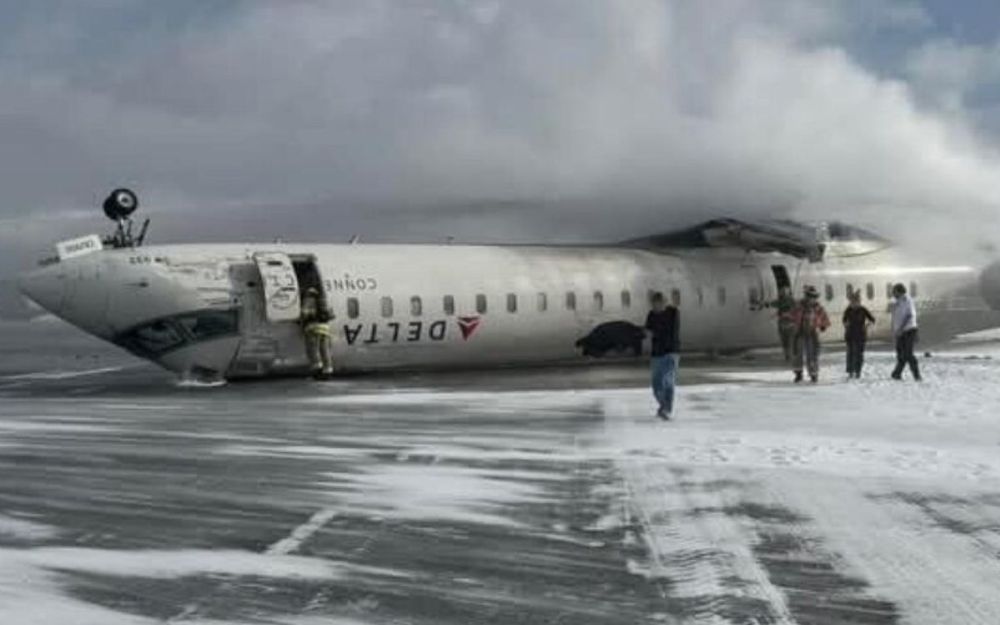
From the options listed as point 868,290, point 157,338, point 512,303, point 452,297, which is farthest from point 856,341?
point 157,338

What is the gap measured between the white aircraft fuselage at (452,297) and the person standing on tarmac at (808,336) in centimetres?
670

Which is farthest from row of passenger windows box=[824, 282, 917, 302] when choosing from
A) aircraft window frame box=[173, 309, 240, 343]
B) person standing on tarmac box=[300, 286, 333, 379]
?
aircraft window frame box=[173, 309, 240, 343]

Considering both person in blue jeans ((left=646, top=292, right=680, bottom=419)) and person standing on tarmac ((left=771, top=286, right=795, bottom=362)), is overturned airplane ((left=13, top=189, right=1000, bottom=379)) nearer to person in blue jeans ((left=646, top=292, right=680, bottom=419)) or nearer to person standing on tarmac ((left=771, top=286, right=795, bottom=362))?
person standing on tarmac ((left=771, top=286, right=795, bottom=362))

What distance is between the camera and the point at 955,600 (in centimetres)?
654

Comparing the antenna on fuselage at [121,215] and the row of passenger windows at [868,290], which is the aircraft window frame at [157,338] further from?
the row of passenger windows at [868,290]

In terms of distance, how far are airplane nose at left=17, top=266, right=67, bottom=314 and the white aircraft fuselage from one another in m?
0.03

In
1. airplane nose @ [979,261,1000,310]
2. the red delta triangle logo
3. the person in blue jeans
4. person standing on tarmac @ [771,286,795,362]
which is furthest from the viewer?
airplane nose @ [979,261,1000,310]

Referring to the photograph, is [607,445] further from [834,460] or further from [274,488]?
[274,488]

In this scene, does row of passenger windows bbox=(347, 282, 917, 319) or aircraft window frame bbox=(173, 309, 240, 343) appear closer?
aircraft window frame bbox=(173, 309, 240, 343)

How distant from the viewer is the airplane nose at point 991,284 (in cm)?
3238

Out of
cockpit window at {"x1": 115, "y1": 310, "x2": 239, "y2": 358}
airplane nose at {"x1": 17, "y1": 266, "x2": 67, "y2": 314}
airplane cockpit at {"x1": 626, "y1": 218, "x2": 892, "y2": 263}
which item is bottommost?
cockpit window at {"x1": 115, "y1": 310, "x2": 239, "y2": 358}

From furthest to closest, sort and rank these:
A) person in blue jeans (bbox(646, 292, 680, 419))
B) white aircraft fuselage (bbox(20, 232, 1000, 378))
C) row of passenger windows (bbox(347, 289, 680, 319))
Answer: row of passenger windows (bbox(347, 289, 680, 319))
white aircraft fuselage (bbox(20, 232, 1000, 378))
person in blue jeans (bbox(646, 292, 680, 419))

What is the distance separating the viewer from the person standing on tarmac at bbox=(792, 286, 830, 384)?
70.6 feet

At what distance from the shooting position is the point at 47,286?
23.1 metres
